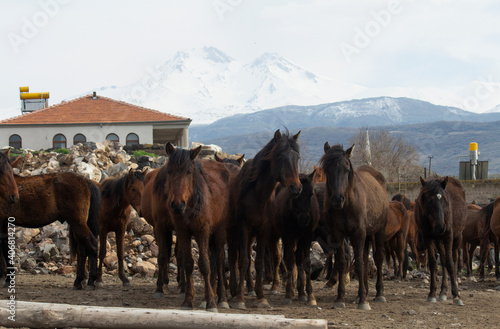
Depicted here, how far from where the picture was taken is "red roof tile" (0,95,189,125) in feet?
167

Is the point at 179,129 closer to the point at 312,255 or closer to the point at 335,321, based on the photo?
the point at 312,255

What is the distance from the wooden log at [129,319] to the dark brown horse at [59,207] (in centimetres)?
483

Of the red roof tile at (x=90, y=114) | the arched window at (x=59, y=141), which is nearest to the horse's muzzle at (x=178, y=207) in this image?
the red roof tile at (x=90, y=114)

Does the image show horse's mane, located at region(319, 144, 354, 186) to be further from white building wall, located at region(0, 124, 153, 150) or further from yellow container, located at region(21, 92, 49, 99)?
yellow container, located at region(21, 92, 49, 99)

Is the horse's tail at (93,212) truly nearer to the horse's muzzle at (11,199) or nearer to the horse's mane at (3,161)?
the horse's mane at (3,161)

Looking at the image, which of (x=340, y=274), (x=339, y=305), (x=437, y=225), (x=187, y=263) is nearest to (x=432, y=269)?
(x=437, y=225)

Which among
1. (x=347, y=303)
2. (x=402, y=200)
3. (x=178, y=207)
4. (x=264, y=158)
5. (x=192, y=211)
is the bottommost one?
(x=347, y=303)

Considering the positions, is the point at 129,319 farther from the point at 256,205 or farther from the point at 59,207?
the point at 59,207

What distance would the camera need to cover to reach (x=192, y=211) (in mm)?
8945

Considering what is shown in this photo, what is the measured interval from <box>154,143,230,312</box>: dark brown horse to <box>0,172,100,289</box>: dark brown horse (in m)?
2.73

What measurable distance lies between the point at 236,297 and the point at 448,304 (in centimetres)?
395

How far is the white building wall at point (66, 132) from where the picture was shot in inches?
1975

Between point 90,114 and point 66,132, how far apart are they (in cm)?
289

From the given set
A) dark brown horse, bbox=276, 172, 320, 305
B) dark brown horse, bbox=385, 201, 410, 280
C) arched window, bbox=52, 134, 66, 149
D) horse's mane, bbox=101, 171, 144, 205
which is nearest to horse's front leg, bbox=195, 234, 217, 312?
dark brown horse, bbox=276, 172, 320, 305
